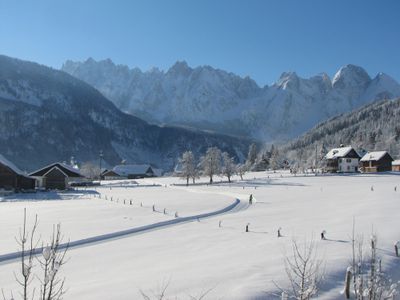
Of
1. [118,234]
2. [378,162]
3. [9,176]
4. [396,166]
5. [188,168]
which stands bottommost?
[118,234]

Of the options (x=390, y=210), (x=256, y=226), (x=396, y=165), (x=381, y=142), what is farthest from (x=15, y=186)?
(x=381, y=142)

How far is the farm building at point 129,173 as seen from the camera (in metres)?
150

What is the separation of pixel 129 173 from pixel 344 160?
7185 cm

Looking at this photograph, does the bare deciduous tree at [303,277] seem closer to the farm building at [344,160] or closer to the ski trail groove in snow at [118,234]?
the ski trail groove in snow at [118,234]

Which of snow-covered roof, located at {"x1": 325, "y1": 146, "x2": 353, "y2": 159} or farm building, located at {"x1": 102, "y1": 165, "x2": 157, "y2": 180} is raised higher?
snow-covered roof, located at {"x1": 325, "y1": 146, "x2": 353, "y2": 159}

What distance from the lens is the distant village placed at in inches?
2830

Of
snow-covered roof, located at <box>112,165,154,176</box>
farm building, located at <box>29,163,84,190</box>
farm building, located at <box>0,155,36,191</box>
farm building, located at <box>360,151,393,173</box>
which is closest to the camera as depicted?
farm building, located at <box>0,155,36,191</box>

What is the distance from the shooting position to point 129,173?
151125 millimetres

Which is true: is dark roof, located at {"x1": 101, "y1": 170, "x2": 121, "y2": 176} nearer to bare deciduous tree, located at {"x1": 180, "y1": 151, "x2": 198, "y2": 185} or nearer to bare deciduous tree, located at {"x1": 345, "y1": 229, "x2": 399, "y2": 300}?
bare deciduous tree, located at {"x1": 180, "y1": 151, "x2": 198, "y2": 185}

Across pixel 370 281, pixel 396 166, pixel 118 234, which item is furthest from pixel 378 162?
pixel 370 281

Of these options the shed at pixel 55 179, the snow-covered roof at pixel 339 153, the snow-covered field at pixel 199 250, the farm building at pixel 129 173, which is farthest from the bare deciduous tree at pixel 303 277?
the farm building at pixel 129 173

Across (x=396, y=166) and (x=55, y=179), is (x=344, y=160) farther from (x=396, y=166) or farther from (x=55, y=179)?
(x=55, y=179)

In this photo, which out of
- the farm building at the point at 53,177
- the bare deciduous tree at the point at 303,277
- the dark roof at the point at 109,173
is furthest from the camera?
the dark roof at the point at 109,173

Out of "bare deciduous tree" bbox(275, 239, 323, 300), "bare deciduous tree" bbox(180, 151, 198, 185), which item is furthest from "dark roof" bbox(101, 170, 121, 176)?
"bare deciduous tree" bbox(275, 239, 323, 300)
